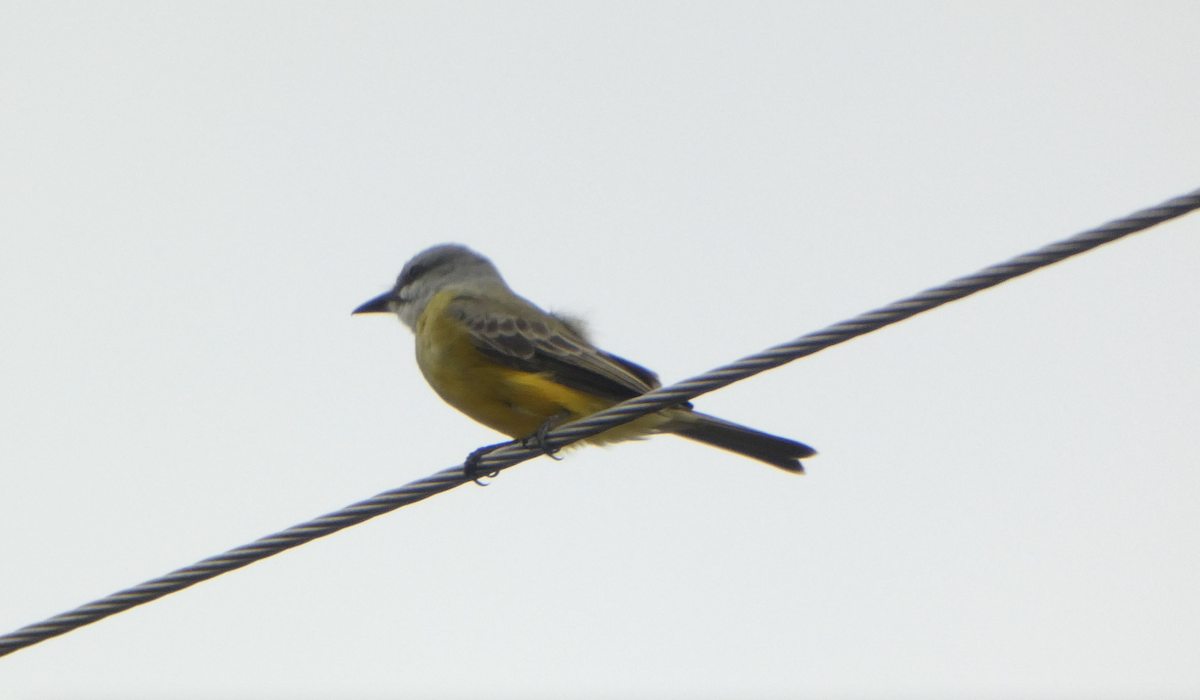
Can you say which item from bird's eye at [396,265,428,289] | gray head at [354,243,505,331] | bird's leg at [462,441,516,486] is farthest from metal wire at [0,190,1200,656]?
bird's eye at [396,265,428,289]

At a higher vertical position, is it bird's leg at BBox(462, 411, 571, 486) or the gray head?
the gray head

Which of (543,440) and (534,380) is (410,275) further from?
(543,440)

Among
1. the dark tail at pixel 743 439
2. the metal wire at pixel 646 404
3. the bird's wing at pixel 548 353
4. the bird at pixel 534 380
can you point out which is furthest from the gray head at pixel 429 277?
the metal wire at pixel 646 404

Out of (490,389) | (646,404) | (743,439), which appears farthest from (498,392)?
(646,404)

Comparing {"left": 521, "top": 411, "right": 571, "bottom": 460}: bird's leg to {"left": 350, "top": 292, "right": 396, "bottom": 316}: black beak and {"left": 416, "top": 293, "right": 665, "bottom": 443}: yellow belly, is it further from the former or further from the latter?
{"left": 350, "top": 292, "right": 396, "bottom": 316}: black beak

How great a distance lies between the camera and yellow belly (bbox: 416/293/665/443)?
513 cm

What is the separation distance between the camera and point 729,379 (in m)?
3.45

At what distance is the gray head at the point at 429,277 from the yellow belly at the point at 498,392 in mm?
1039

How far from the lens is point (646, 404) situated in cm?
364

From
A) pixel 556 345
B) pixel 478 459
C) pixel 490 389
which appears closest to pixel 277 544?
pixel 478 459

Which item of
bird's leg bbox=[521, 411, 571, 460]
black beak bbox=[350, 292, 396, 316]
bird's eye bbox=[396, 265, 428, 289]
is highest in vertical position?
bird's eye bbox=[396, 265, 428, 289]

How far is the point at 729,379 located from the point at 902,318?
0.55m

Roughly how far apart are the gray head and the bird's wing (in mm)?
970

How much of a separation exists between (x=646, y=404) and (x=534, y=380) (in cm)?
161
